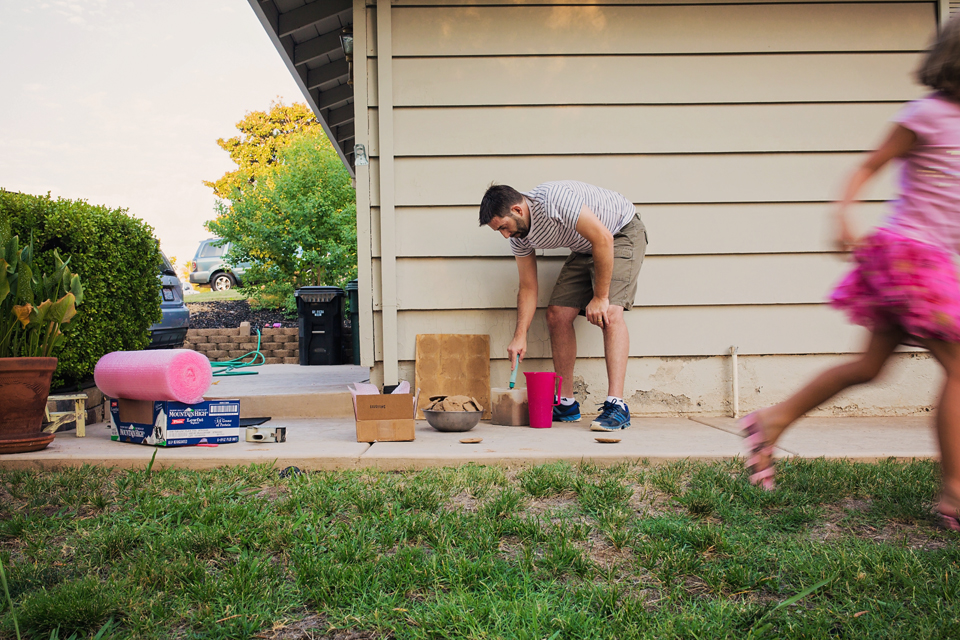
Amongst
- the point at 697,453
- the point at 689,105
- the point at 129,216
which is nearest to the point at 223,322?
the point at 129,216

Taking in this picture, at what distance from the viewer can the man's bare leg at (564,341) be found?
11.4 feet

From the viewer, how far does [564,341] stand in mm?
3482

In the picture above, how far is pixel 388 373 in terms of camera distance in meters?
3.65

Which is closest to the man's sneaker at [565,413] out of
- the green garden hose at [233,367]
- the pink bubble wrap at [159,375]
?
the pink bubble wrap at [159,375]

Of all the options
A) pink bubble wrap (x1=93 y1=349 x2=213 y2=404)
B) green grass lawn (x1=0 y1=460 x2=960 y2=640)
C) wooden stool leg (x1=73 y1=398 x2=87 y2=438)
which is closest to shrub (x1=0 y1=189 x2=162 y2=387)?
wooden stool leg (x1=73 y1=398 x2=87 y2=438)

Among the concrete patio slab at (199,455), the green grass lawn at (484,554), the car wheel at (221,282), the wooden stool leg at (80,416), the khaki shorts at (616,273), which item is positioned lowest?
the green grass lawn at (484,554)

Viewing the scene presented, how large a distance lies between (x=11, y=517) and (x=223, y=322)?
1126cm

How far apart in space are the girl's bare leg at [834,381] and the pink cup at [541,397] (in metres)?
1.60

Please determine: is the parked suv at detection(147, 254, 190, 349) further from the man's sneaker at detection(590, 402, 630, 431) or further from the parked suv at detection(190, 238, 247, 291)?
the parked suv at detection(190, 238, 247, 291)

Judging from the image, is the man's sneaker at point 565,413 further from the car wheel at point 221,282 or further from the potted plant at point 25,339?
the car wheel at point 221,282

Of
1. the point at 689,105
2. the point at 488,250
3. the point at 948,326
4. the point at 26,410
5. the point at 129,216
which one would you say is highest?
the point at 689,105

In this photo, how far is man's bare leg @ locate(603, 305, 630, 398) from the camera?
3.27 metres

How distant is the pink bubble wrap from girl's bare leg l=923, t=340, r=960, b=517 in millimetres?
2591

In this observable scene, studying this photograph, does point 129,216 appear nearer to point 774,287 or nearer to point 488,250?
point 488,250
